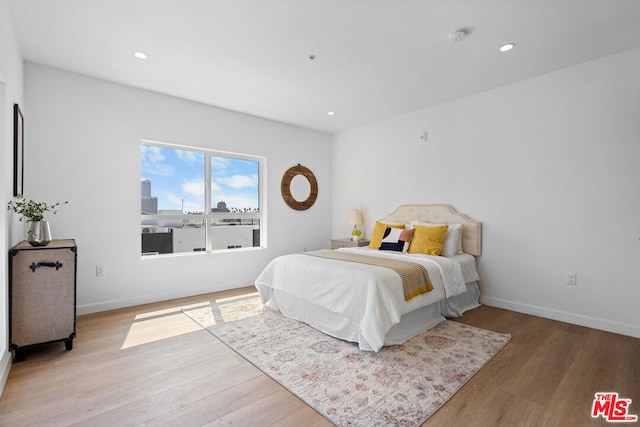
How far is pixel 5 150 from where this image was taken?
2.15 meters

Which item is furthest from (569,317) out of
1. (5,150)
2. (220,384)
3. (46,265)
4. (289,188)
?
(5,150)

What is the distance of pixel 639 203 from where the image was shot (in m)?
2.76

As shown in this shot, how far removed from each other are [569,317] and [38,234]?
4.92 metres

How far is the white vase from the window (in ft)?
4.20

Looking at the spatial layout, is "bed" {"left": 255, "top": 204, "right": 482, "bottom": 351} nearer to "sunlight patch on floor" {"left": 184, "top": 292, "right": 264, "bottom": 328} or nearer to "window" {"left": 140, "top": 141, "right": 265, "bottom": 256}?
"sunlight patch on floor" {"left": 184, "top": 292, "right": 264, "bottom": 328}

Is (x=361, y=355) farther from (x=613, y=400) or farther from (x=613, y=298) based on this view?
(x=613, y=298)

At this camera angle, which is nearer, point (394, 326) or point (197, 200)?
point (394, 326)

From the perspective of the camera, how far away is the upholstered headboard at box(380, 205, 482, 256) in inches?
149

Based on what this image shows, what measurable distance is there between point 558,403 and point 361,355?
1.23m

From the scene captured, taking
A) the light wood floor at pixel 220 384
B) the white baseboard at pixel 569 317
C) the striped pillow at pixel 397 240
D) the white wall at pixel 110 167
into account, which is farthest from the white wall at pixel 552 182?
the white wall at pixel 110 167

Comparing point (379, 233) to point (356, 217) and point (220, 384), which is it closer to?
point (356, 217)

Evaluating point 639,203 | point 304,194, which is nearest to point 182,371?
point 304,194

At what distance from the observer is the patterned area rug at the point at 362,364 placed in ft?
5.85

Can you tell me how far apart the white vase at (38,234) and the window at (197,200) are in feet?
4.20
